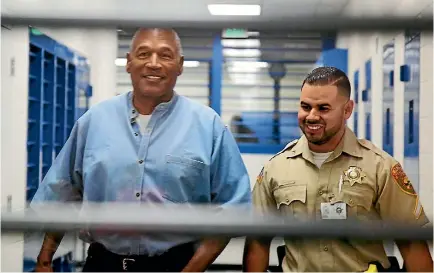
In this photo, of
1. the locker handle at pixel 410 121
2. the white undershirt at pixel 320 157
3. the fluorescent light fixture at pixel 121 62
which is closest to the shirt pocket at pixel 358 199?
the white undershirt at pixel 320 157

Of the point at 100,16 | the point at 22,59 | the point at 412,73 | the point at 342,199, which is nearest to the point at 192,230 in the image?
the point at 100,16

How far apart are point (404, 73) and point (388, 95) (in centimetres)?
8

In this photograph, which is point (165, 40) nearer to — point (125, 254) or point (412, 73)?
point (125, 254)

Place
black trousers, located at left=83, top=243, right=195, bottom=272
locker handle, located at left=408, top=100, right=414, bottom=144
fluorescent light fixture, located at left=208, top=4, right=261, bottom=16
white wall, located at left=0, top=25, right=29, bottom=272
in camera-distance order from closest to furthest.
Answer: fluorescent light fixture, located at left=208, top=4, right=261, bottom=16, white wall, located at left=0, top=25, right=29, bottom=272, black trousers, located at left=83, top=243, right=195, bottom=272, locker handle, located at left=408, top=100, right=414, bottom=144

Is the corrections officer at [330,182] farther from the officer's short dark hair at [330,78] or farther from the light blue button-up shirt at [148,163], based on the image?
the light blue button-up shirt at [148,163]

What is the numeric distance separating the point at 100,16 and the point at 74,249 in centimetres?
67

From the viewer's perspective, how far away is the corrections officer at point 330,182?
1.41 m

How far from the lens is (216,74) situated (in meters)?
1.62

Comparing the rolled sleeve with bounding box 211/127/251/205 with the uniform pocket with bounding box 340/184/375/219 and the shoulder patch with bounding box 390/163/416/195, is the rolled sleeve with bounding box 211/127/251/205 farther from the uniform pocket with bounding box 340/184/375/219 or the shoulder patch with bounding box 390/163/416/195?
the shoulder patch with bounding box 390/163/416/195

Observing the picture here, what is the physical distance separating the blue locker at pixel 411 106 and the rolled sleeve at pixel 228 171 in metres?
0.47

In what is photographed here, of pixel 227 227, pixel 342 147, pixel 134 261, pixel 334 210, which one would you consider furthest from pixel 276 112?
pixel 227 227

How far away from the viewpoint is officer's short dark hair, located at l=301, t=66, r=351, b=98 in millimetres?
1483

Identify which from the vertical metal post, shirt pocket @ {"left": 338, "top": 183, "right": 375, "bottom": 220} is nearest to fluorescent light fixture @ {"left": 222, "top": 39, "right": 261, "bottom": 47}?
the vertical metal post

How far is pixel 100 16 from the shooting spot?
3.25ft
